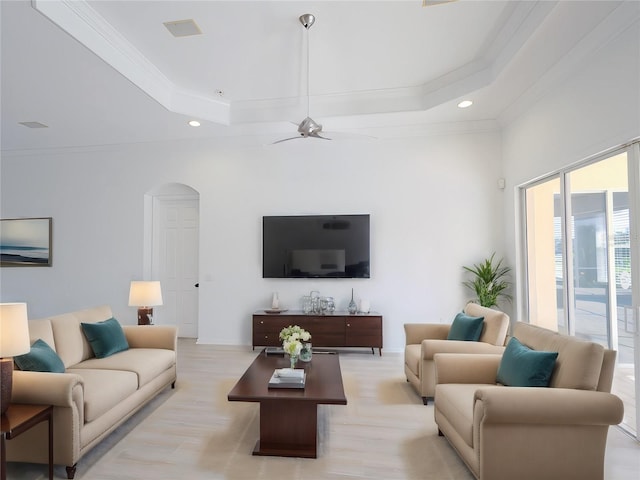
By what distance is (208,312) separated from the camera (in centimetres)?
545

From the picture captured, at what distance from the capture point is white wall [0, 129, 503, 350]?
505 centimetres

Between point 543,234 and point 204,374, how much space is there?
4386 mm

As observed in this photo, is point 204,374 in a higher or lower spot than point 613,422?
lower

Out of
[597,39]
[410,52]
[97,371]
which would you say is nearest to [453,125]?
[410,52]

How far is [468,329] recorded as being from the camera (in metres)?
3.39

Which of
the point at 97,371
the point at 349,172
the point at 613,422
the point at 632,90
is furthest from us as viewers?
the point at 349,172

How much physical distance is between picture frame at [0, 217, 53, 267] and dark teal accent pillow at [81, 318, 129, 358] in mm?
3590

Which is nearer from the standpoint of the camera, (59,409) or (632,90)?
(59,409)

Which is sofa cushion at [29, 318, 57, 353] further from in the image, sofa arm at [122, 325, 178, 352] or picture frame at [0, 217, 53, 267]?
picture frame at [0, 217, 53, 267]

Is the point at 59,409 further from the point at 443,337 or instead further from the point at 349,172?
the point at 349,172

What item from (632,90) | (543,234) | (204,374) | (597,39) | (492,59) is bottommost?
(204,374)

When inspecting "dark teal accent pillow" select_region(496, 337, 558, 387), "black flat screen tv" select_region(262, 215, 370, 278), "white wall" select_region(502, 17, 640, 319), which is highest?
"white wall" select_region(502, 17, 640, 319)

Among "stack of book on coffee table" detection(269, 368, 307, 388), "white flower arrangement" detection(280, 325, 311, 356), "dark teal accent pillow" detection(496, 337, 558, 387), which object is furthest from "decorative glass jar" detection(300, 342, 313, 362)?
"dark teal accent pillow" detection(496, 337, 558, 387)

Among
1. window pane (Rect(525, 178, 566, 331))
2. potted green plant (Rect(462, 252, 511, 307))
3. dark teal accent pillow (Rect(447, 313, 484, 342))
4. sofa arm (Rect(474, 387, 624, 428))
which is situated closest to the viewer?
sofa arm (Rect(474, 387, 624, 428))
